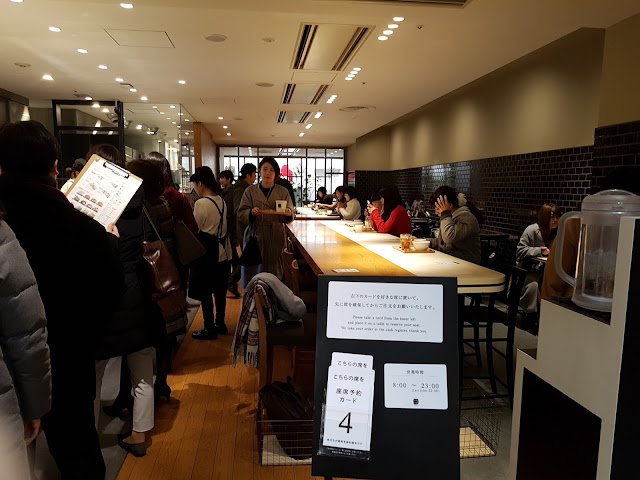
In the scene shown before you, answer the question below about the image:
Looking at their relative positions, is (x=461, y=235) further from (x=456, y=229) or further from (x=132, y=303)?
(x=132, y=303)

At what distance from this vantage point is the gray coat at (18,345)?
49.1 inches

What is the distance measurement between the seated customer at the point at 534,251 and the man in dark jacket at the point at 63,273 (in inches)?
144

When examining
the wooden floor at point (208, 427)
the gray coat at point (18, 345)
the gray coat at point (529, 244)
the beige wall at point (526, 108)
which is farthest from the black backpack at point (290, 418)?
the beige wall at point (526, 108)

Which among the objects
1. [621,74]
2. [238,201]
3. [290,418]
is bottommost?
[290,418]

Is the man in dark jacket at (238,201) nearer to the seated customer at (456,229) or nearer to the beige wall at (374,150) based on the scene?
the seated customer at (456,229)

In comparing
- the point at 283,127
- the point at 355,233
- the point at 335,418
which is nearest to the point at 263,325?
the point at 335,418

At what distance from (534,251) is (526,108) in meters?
2.99

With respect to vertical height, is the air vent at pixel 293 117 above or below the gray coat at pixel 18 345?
above

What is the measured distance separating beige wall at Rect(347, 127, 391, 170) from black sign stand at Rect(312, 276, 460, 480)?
533 inches

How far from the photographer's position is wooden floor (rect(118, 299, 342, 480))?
8.12ft

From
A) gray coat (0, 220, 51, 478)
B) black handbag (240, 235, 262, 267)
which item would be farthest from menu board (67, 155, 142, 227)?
black handbag (240, 235, 262, 267)

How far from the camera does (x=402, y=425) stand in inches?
51.3

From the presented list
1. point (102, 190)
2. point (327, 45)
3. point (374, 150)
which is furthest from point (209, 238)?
point (374, 150)

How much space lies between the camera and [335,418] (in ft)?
4.19
